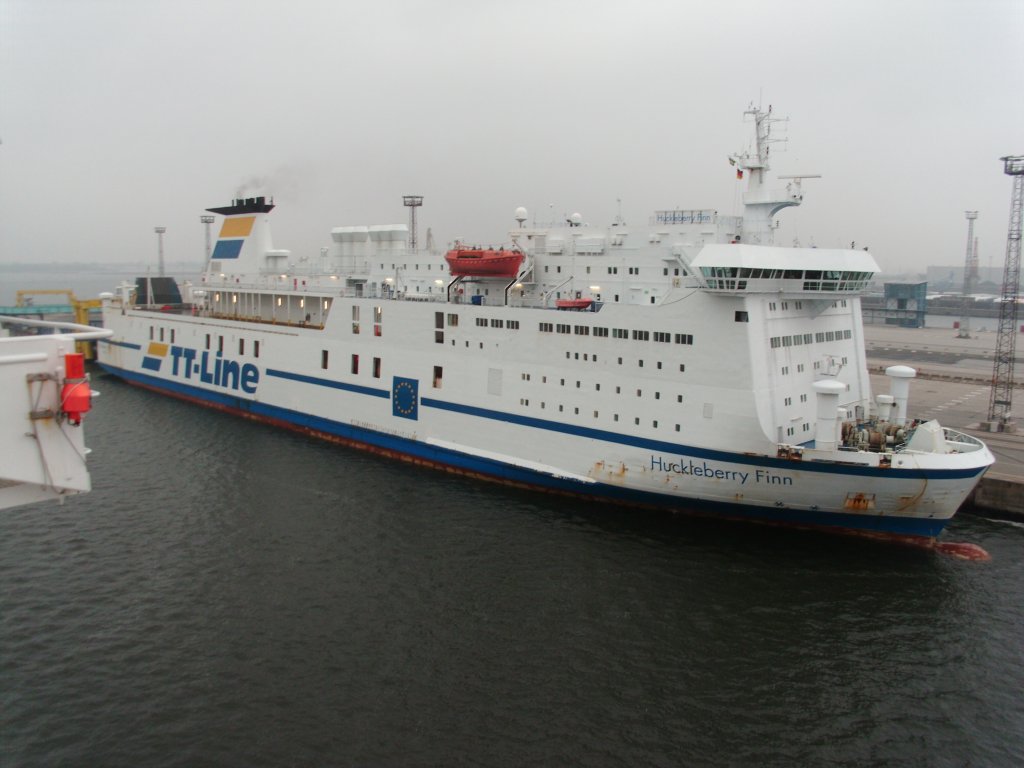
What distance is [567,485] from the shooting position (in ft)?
68.0

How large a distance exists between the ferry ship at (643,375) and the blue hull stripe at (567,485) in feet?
0.21

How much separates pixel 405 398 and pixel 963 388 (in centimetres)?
2825

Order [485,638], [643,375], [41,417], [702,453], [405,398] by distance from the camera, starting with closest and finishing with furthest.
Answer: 1. [41,417]
2. [485,638]
3. [702,453]
4. [643,375]
5. [405,398]

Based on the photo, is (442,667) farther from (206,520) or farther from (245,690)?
(206,520)

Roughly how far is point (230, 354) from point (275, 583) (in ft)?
61.0

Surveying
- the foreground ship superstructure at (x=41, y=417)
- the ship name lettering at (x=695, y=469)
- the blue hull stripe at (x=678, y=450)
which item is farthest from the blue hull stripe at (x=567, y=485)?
the foreground ship superstructure at (x=41, y=417)

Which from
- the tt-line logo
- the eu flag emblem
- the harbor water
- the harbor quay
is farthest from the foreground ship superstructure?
the tt-line logo

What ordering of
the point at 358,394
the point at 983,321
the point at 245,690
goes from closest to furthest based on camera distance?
the point at 245,690 → the point at 358,394 → the point at 983,321

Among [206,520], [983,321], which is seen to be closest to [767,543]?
[206,520]

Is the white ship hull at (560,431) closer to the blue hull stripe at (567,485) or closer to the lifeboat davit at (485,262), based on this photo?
the blue hull stripe at (567,485)

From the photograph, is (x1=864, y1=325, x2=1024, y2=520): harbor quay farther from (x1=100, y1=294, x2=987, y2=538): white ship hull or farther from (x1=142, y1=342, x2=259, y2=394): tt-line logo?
(x1=142, y1=342, x2=259, y2=394): tt-line logo

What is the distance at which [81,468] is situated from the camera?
5.83 m

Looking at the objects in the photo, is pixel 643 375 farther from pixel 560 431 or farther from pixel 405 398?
pixel 405 398

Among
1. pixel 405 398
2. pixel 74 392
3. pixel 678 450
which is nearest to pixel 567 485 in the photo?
pixel 678 450
